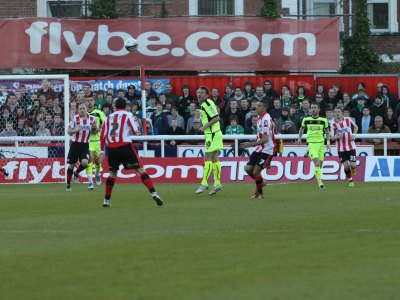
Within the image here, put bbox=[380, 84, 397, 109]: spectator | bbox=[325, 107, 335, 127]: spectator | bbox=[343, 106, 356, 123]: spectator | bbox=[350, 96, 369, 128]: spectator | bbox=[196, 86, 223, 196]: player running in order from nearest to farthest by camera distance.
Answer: bbox=[196, 86, 223, 196]: player running, bbox=[325, 107, 335, 127]: spectator, bbox=[343, 106, 356, 123]: spectator, bbox=[350, 96, 369, 128]: spectator, bbox=[380, 84, 397, 109]: spectator

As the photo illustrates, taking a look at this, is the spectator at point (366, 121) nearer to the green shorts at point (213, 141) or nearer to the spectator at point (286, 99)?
the spectator at point (286, 99)

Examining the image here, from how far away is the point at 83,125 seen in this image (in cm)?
2680

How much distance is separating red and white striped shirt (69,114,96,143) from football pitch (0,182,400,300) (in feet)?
18.2

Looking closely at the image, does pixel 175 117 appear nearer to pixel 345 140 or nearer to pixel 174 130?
pixel 174 130

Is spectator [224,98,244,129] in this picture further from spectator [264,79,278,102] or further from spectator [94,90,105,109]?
spectator [94,90,105,109]

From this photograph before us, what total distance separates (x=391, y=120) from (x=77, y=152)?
9.07 meters

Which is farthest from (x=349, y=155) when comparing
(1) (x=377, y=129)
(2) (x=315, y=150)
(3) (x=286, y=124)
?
(3) (x=286, y=124)

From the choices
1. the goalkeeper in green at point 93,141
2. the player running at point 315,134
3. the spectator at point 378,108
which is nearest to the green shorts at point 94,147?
the goalkeeper in green at point 93,141

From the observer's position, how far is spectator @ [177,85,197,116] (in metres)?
31.8

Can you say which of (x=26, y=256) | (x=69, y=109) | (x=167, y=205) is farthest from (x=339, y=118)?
(x=26, y=256)

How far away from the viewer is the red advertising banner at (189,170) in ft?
97.5

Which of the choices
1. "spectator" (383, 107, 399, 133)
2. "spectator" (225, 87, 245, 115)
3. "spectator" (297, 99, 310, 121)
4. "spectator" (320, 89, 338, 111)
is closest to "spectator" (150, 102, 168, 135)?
"spectator" (225, 87, 245, 115)

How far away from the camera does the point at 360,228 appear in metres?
14.7

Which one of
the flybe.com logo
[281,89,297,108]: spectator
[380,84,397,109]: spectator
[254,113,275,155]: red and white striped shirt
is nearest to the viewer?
[254,113,275,155]: red and white striped shirt
